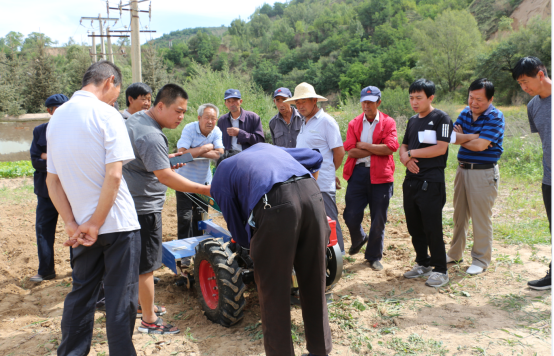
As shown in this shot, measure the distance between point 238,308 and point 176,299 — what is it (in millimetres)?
1033

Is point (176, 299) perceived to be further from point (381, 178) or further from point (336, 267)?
point (381, 178)

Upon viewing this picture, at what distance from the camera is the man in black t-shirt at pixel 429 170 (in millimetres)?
3883

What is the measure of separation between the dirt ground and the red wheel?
18 centimetres

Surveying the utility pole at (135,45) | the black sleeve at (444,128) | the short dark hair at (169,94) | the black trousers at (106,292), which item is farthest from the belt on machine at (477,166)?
the utility pole at (135,45)

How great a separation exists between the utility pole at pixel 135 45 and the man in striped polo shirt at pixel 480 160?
10.7 m

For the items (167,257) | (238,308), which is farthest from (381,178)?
(167,257)

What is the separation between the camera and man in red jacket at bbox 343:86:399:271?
4.45 m

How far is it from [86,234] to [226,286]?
1.26m

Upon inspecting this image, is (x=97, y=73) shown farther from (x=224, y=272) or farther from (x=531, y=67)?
(x=531, y=67)

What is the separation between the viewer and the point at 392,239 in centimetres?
558

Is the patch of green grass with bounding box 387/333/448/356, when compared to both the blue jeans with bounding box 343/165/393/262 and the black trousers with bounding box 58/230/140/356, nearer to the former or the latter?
the blue jeans with bounding box 343/165/393/262

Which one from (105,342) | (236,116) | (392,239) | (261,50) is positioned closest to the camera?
(105,342)

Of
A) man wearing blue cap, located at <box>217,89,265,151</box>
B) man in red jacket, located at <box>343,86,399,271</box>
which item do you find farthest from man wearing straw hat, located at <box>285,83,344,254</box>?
man wearing blue cap, located at <box>217,89,265,151</box>

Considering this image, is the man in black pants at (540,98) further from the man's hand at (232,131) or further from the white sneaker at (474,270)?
the man's hand at (232,131)
